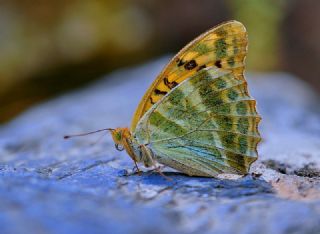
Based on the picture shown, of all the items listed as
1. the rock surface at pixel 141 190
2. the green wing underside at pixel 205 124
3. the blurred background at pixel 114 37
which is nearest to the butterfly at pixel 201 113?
the green wing underside at pixel 205 124

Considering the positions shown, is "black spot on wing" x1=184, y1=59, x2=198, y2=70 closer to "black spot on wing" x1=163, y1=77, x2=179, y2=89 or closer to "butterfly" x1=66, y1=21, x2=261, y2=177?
"butterfly" x1=66, y1=21, x2=261, y2=177

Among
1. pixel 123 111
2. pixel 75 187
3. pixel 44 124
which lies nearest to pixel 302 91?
pixel 123 111

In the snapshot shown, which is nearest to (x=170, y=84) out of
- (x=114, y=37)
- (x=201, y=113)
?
(x=201, y=113)

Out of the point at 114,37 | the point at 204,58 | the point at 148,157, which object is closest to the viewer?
the point at 148,157

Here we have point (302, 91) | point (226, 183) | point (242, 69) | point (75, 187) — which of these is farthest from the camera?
point (302, 91)

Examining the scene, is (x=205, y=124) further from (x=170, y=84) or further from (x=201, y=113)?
(x=170, y=84)

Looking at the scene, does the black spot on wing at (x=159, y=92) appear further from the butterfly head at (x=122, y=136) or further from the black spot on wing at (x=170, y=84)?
the butterfly head at (x=122, y=136)

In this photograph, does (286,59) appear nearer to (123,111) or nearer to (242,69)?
(123,111)

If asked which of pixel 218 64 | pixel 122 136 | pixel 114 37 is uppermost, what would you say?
pixel 114 37
